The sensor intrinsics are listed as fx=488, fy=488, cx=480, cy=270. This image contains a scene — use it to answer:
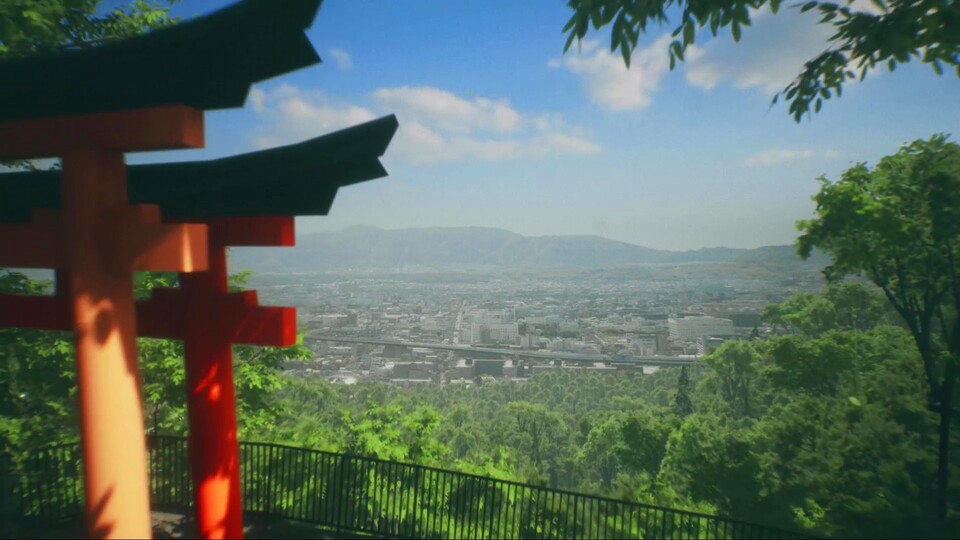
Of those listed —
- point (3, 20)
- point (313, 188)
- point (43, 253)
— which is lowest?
point (43, 253)

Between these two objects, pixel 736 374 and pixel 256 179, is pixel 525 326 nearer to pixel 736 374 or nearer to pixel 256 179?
pixel 736 374

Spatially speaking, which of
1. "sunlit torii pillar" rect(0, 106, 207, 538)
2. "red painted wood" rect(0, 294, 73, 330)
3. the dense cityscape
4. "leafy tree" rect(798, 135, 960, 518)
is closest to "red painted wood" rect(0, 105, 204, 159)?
"sunlit torii pillar" rect(0, 106, 207, 538)

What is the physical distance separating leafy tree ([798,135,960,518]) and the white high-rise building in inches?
2467

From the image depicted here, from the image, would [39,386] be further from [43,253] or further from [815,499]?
[815,499]

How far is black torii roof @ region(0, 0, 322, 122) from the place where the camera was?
3158mm

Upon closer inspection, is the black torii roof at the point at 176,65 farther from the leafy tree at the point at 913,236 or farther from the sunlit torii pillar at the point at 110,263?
the leafy tree at the point at 913,236

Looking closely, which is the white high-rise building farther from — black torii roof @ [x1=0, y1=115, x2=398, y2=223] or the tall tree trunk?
black torii roof @ [x1=0, y1=115, x2=398, y2=223]

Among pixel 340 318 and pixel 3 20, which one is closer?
pixel 3 20

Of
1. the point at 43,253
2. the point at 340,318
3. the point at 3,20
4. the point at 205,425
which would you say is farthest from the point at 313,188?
the point at 340,318

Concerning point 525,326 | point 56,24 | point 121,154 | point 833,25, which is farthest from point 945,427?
point 525,326

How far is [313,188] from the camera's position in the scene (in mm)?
5074

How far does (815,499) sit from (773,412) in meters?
13.4

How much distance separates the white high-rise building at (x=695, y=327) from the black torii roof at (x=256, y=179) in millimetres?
75811

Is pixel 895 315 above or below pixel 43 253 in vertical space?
below
